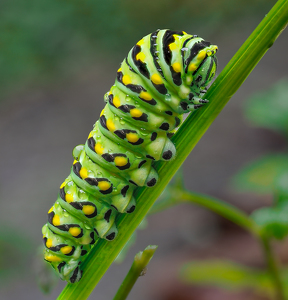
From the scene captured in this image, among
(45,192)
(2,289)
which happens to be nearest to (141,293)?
(2,289)

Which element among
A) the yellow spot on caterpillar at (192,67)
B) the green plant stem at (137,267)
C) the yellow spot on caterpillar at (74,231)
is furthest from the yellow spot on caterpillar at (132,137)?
the green plant stem at (137,267)

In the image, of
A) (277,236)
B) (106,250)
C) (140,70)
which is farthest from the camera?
(277,236)

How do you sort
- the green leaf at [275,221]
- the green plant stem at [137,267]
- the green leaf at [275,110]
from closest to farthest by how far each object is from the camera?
1. the green plant stem at [137,267]
2. the green leaf at [275,221]
3. the green leaf at [275,110]

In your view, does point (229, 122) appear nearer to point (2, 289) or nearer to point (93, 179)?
point (2, 289)

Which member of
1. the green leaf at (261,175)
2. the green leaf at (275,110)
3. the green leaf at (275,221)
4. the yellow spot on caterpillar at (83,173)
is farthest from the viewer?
the green leaf at (261,175)

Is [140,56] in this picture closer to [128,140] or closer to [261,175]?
[128,140]

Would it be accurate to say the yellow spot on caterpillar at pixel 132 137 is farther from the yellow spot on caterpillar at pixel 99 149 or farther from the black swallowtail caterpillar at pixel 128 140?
the yellow spot on caterpillar at pixel 99 149

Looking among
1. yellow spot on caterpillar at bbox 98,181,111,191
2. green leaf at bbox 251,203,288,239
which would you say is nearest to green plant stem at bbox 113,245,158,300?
yellow spot on caterpillar at bbox 98,181,111,191
